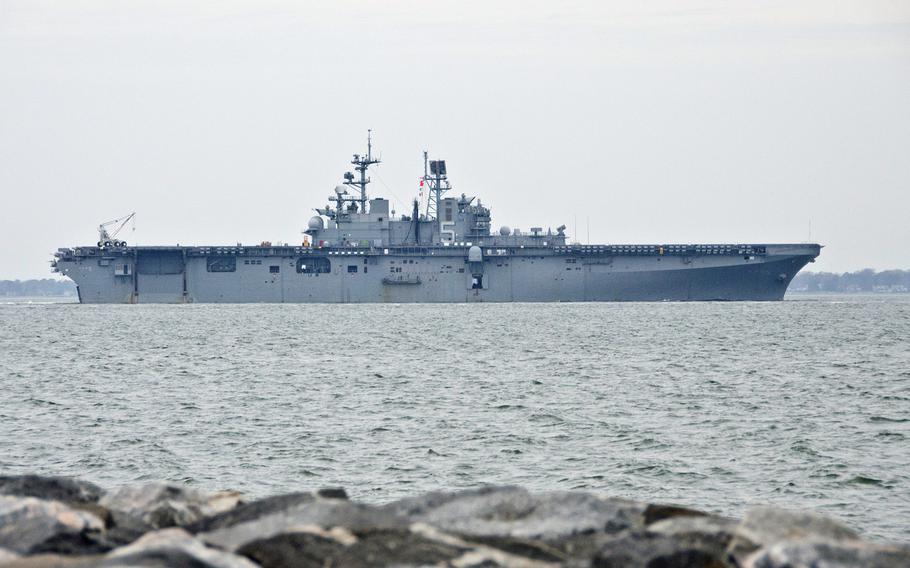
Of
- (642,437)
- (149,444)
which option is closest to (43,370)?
(149,444)

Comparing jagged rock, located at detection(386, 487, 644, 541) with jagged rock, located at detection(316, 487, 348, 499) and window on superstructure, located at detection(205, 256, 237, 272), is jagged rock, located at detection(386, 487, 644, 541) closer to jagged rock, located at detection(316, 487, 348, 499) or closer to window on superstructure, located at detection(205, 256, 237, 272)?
jagged rock, located at detection(316, 487, 348, 499)

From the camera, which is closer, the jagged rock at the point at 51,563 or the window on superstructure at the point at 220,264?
the jagged rock at the point at 51,563

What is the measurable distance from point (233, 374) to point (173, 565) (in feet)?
80.4

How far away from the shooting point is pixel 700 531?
5957mm

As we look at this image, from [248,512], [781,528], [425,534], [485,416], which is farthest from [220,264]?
[781,528]

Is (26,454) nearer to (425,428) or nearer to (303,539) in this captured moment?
(425,428)

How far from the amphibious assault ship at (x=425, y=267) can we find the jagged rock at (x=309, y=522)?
6671 centimetres

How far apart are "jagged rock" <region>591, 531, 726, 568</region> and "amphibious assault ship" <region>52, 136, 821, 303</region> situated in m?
67.3

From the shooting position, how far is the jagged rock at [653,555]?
5301 mm

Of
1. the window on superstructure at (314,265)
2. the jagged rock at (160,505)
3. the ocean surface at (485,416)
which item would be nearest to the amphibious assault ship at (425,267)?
the window on superstructure at (314,265)

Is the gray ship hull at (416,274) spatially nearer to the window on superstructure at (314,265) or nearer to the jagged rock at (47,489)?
the window on superstructure at (314,265)

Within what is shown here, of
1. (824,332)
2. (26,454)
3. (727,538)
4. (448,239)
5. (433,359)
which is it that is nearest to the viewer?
(727,538)

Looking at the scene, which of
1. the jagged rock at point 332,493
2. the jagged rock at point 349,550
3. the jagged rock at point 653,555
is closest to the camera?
the jagged rock at point 653,555

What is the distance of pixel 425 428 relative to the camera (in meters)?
18.8
